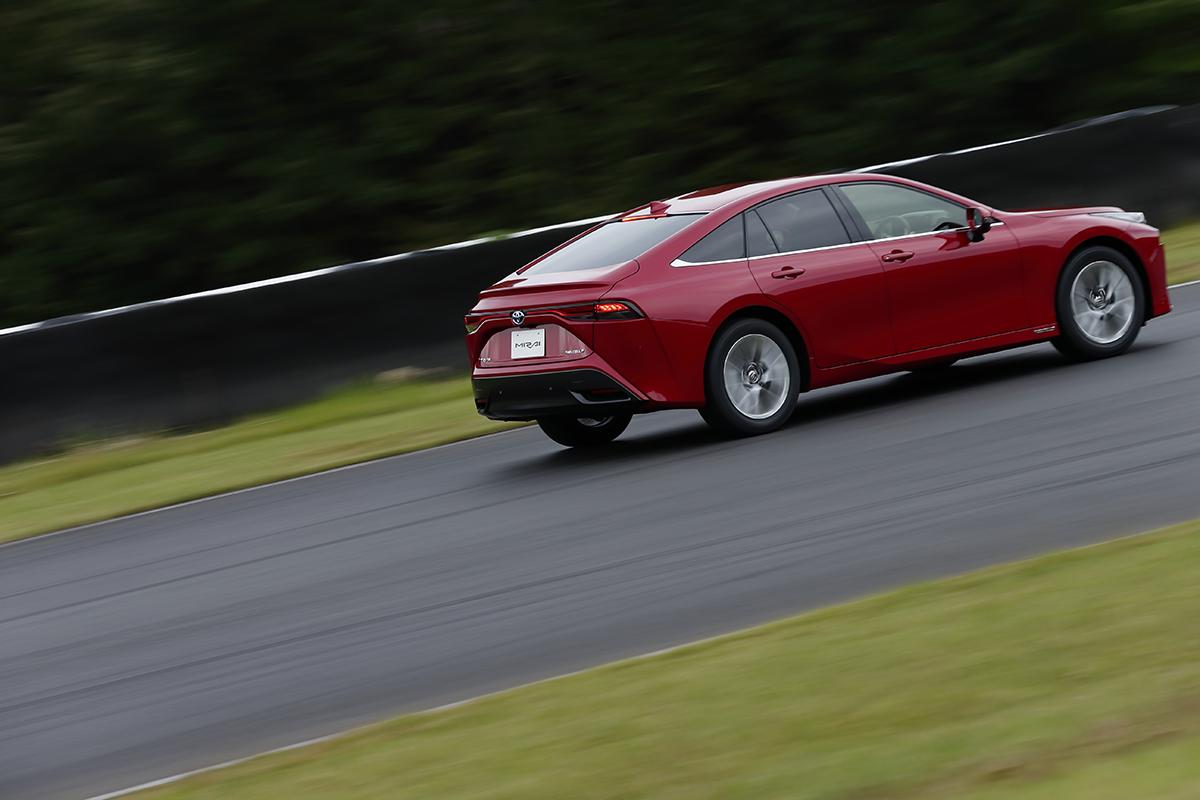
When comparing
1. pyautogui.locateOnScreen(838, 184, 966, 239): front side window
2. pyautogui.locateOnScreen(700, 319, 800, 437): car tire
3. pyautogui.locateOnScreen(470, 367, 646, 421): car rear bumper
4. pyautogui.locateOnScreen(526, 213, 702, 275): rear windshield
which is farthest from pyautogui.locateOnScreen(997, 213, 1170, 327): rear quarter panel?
pyautogui.locateOnScreen(470, 367, 646, 421): car rear bumper

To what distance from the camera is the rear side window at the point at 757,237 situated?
1032cm

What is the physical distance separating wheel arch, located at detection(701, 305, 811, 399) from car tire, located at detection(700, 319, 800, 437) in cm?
4

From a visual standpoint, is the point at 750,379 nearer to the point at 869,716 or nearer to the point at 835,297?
the point at 835,297

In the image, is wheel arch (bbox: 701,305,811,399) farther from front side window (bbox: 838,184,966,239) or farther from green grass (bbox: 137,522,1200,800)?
green grass (bbox: 137,522,1200,800)

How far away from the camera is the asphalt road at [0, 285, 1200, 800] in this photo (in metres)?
6.38

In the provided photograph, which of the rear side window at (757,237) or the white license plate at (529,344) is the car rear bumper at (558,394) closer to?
the white license plate at (529,344)

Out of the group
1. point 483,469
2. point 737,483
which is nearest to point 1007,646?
point 737,483

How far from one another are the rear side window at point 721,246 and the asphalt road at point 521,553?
1108 mm

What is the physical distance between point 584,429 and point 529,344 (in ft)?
4.14

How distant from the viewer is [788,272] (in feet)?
33.6

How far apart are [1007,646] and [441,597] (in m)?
2.86

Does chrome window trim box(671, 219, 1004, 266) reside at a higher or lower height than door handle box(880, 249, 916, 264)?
higher

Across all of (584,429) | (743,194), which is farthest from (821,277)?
(584,429)

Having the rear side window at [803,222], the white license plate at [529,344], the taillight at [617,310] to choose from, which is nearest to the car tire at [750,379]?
the taillight at [617,310]
